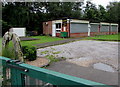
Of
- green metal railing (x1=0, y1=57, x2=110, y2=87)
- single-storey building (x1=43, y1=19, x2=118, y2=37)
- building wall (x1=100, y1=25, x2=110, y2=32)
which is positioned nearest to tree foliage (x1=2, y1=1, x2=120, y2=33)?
single-storey building (x1=43, y1=19, x2=118, y2=37)

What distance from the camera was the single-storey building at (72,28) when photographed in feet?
56.6

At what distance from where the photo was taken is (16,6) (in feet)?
71.4

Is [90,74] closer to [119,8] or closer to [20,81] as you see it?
[20,81]

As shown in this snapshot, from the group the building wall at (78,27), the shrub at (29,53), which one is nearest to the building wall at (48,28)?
the building wall at (78,27)

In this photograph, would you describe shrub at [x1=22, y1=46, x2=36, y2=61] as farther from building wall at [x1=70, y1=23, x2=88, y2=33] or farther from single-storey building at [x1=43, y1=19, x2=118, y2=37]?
building wall at [x1=70, y1=23, x2=88, y2=33]

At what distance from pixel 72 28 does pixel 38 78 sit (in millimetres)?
16477

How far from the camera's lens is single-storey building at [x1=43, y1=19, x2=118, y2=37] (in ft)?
56.6

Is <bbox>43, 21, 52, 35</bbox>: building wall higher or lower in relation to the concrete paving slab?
higher

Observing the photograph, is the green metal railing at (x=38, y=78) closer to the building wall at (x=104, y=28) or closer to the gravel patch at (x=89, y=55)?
the gravel patch at (x=89, y=55)

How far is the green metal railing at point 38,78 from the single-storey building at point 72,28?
1569 cm

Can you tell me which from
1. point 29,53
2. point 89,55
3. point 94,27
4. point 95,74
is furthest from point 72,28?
point 95,74

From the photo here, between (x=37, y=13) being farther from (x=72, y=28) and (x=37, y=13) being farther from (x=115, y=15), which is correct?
(x=115, y=15)

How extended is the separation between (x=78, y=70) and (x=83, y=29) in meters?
15.5

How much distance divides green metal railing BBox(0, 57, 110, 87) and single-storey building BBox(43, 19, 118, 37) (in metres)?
15.7
